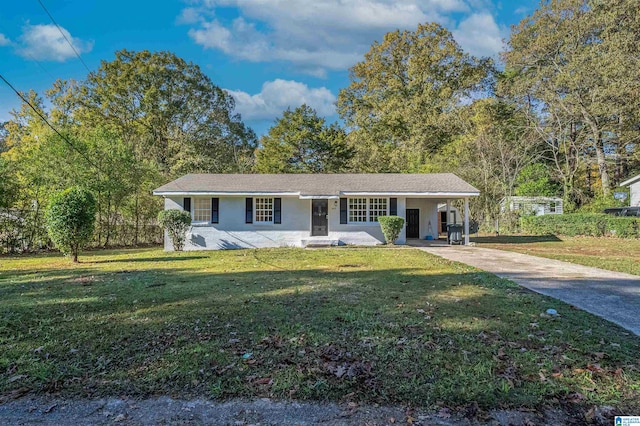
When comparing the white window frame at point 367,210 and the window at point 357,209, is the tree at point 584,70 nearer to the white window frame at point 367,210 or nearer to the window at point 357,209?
the white window frame at point 367,210

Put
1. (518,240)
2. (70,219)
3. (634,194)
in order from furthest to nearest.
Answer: (634,194) → (518,240) → (70,219)

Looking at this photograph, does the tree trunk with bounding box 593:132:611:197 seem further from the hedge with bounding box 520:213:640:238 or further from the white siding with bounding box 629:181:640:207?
the hedge with bounding box 520:213:640:238

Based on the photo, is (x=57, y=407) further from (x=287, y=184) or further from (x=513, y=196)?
(x=513, y=196)

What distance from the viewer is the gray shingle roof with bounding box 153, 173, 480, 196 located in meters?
15.6

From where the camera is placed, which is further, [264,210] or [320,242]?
[264,210]

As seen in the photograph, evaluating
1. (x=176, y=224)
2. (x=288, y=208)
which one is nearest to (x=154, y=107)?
(x=176, y=224)

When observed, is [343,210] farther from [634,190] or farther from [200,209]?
[634,190]

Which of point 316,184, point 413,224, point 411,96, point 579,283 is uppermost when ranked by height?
point 411,96

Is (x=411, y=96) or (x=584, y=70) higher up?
(x=411, y=96)

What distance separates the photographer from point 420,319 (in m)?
4.65

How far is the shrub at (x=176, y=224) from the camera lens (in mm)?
14320

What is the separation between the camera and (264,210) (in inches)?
628

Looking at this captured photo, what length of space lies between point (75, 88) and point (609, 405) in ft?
117

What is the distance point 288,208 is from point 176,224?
4721 mm
